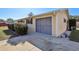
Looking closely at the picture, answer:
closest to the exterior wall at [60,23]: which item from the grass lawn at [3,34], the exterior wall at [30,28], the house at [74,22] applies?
the house at [74,22]

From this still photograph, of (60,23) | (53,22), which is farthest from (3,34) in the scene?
(60,23)

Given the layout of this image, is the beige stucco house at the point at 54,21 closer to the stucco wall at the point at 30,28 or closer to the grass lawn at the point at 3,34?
the stucco wall at the point at 30,28

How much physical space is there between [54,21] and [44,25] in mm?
292

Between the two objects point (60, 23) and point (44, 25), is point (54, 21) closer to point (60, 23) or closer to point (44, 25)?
point (60, 23)

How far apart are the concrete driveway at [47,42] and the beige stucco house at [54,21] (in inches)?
5.6

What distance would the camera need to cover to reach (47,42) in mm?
4195

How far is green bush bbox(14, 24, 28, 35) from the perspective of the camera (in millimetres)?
4246

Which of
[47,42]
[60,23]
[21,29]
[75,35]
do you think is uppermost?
[60,23]

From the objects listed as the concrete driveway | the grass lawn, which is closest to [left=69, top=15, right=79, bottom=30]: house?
the concrete driveway

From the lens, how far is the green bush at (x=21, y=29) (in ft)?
13.9

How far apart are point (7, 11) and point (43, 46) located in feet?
3.94

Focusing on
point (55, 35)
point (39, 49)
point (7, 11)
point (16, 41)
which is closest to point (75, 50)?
point (55, 35)

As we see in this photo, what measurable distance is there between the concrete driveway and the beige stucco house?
0.14 meters

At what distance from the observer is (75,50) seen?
163 inches
